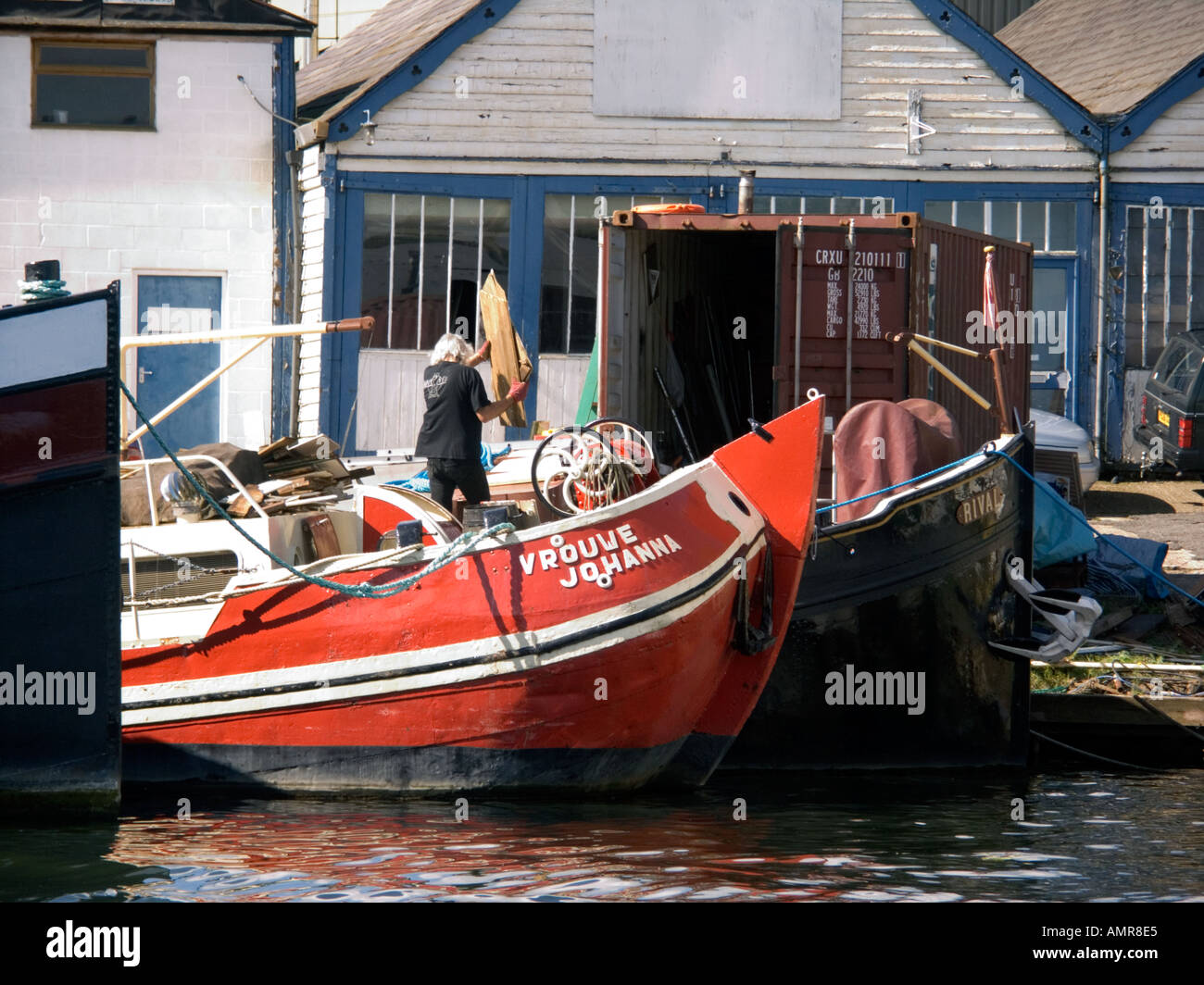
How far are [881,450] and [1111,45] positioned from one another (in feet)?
42.5

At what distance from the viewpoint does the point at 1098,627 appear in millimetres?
12078

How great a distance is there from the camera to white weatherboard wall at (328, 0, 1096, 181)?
17.3 meters

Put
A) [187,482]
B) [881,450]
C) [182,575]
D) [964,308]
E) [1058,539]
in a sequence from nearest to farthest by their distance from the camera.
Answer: [182,575] → [187,482] → [881,450] → [1058,539] → [964,308]

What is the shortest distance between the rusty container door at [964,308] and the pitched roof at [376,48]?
6.28 m

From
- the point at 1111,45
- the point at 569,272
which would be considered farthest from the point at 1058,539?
the point at 1111,45

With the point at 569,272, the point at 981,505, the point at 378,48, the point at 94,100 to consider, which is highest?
the point at 378,48

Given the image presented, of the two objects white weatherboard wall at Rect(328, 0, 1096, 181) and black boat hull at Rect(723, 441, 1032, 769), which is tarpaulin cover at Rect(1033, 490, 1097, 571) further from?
white weatherboard wall at Rect(328, 0, 1096, 181)

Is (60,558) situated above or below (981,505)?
below

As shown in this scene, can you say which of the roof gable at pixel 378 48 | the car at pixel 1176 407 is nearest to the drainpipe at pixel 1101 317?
the car at pixel 1176 407

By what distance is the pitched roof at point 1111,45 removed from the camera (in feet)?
60.9

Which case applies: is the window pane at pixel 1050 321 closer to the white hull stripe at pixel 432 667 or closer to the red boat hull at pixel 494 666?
the red boat hull at pixel 494 666

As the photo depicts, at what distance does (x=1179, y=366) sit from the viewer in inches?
672

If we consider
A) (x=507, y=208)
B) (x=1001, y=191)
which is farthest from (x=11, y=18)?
(x=1001, y=191)

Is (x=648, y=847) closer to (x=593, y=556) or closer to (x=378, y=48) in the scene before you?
(x=593, y=556)
